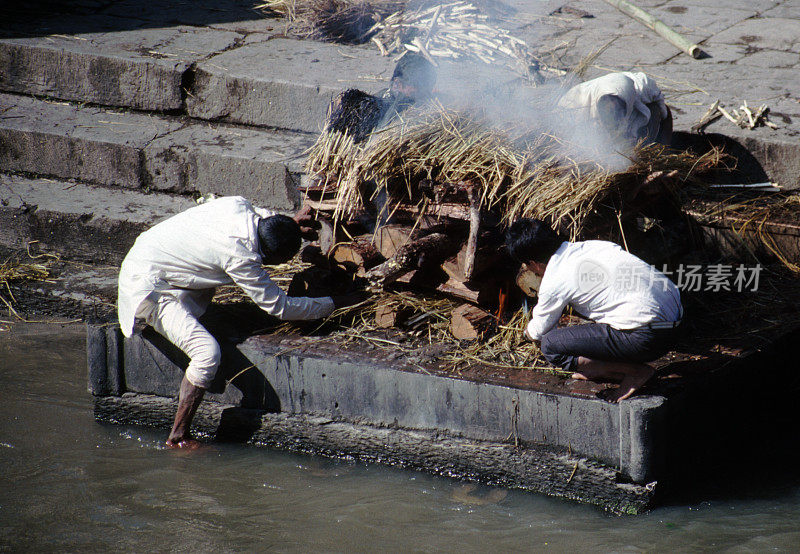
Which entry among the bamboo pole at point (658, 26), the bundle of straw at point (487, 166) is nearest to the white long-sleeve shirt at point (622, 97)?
the bundle of straw at point (487, 166)

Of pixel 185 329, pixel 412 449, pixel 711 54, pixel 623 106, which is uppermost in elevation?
pixel 711 54

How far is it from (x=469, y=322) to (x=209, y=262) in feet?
5.23

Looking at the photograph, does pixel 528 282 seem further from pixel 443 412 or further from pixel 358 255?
pixel 358 255

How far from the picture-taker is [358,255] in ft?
17.0

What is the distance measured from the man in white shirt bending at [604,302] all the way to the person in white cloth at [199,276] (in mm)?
1391

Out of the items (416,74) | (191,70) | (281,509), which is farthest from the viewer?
(191,70)

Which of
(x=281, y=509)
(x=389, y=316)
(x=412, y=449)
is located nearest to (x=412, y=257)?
(x=389, y=316)

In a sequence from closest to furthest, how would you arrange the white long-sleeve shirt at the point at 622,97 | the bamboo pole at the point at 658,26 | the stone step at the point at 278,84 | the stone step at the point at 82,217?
the white long-sleeve shirt at the point at 622,97 < the stone step at the point at 82,217 < the stone step at the point at 278,84 < the bamboo pole at the point at 658,26

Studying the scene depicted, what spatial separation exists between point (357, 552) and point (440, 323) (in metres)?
1.58

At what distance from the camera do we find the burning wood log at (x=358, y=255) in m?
5.19

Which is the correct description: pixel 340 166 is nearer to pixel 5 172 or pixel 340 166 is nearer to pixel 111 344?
pixel 111 344

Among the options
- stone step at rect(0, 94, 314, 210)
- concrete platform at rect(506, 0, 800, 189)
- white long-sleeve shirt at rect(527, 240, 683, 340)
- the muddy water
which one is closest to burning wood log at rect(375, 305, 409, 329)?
the muddy water

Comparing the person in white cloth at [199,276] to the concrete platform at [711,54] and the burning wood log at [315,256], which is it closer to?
the burning wood log at [315,256]

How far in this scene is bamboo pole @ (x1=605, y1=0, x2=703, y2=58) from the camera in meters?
7.59
